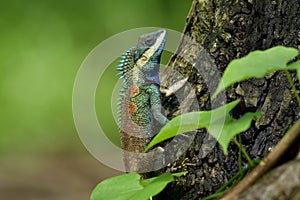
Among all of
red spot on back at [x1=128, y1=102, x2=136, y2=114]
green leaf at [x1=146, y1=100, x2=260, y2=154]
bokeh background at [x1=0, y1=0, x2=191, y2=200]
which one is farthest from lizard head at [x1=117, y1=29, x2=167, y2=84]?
bokeh background at [x1=0, y1=0, x2=191, y2=200]

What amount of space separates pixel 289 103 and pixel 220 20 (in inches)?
10.5

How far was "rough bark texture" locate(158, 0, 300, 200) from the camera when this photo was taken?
4.84 ft

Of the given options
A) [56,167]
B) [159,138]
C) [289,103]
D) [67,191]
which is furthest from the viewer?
[56,167]

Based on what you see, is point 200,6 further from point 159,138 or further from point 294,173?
point 294,173

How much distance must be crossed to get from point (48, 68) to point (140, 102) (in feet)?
9.99

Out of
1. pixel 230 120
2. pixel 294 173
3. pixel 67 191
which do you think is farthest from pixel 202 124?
pixel 67 191

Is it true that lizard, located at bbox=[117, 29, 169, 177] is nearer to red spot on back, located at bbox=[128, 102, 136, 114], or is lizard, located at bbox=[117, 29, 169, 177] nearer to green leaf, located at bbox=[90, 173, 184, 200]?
red spot on back, located at bbox=[128, 102, 136, 114]

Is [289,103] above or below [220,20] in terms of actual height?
below

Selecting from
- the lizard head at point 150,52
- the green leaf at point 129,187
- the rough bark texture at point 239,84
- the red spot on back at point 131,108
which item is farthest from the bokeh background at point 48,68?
the green leaf at point 129,187

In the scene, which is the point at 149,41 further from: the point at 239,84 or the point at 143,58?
the point at 239,84

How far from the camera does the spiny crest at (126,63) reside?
1.90 meters

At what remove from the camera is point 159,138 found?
1040mm

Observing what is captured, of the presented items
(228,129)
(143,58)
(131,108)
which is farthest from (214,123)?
(143,58)

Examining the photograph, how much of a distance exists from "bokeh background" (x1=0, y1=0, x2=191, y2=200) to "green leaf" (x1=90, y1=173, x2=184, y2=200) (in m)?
3.34
